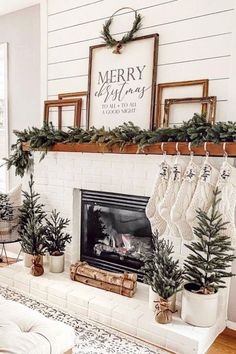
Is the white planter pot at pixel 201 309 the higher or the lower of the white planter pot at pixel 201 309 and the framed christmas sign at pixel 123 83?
the lower

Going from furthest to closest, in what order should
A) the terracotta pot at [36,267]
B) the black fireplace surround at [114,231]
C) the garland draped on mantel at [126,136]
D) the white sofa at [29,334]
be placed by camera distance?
the terracotta pot at [36,267]
the black fireplace surround at [114,231]
the garland draped on mantel at [126,136]
the white sofa at [29,334]

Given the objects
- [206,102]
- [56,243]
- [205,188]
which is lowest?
[56,243]

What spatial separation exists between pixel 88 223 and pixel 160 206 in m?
0.98

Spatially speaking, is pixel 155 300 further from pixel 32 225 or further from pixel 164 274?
pixel 32 225

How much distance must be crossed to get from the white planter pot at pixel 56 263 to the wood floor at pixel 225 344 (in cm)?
147

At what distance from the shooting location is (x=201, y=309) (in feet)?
7.04

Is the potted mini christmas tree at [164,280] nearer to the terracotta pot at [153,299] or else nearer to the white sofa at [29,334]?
the terracotta pot at [153,299]

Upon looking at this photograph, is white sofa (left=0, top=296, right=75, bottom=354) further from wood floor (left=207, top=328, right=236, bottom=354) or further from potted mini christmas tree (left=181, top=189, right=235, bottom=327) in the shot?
wood floor (left=207, top=328, right=236, bottom=354)

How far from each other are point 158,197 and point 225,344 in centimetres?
111

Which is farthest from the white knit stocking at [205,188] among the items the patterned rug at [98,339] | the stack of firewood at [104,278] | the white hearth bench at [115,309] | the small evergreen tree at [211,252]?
the patterned rug at [98,339]

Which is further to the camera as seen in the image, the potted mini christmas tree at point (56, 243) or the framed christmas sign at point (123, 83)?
the potted mini christmas tree at point (56, 243)

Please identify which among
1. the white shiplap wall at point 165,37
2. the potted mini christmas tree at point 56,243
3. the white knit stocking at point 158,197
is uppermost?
the white shiplap wall at point 165,37

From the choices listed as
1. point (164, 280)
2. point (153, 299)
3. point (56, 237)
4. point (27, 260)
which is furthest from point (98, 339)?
point (27, 260)

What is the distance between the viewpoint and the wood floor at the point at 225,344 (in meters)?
2.13
